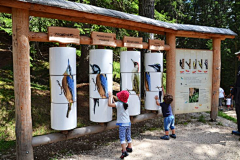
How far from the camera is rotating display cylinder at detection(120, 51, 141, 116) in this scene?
4.30m

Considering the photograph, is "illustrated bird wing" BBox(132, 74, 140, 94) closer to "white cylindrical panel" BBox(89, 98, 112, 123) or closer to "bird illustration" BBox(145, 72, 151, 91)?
"bird illustration" BBox(145, 72, 151, 91)

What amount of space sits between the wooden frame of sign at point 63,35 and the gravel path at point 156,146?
225 centimetres

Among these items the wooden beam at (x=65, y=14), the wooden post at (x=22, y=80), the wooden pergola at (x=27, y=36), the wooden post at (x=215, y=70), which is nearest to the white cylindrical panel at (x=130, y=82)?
the wooden pergola at (x=27, y=36)

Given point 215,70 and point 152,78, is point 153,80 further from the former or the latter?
point 215,70

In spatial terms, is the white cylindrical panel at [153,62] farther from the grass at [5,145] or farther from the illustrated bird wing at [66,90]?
the grass at [5,145]

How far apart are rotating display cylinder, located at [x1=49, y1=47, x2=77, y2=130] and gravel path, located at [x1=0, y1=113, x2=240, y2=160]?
89 cm

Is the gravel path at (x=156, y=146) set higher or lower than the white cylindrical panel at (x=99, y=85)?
lower

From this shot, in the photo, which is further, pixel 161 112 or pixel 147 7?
pixel 147 7

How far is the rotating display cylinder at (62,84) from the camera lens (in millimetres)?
3453

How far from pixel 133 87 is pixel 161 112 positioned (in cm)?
136

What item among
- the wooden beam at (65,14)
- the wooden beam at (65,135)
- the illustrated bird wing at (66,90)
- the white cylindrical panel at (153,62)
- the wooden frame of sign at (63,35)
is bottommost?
the wooden beam at (65,135)

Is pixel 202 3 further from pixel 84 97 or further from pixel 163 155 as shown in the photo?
pixel 163 155

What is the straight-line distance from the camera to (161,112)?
205 inches

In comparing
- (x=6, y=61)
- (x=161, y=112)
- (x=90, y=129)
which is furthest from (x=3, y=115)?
(x=6, y=61)
